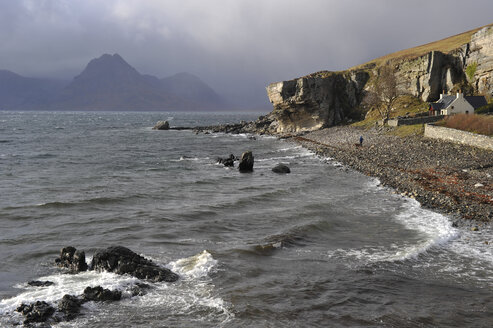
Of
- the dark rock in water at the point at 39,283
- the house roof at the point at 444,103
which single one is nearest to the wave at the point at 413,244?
the dark rock in water at the point at 39,283

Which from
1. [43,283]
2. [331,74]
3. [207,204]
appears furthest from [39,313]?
[331,74]

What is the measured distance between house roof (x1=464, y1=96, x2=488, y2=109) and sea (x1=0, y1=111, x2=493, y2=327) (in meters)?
46.9

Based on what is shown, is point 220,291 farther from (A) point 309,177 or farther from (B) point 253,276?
(A) point 309,177

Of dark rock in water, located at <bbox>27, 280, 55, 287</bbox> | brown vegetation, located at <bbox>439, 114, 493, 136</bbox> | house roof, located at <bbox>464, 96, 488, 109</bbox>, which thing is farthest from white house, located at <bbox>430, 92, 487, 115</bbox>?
dark rock in water, located at <bbox>27, 280, 55, 287</bbox>

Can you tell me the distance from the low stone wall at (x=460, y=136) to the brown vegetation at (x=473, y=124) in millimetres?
3162

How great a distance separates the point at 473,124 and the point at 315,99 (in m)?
51.9

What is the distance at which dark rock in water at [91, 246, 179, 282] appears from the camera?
1619 centimetres

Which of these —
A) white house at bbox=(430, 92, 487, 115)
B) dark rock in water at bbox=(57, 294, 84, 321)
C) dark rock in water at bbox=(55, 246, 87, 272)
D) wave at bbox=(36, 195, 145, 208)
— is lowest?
dark rock in water at bbox=(57, 294, 84, 321)

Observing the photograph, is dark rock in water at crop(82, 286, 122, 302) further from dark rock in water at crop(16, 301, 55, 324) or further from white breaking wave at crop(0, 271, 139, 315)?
dark rock in water at crop(16, 301, 55, 324)

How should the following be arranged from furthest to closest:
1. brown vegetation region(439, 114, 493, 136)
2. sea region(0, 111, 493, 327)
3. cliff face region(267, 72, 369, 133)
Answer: cliff face region(267, 72, 369, 133) → brown vegetation region(439, 114, 493, 136) → sea region(0, 111, 493, 327)

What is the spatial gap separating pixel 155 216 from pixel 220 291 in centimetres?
1246

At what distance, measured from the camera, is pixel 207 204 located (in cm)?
2972

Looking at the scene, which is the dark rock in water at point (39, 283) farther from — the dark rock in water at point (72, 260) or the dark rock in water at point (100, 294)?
the dark rock in water at point (100, 294)

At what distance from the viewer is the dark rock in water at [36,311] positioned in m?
12.8
